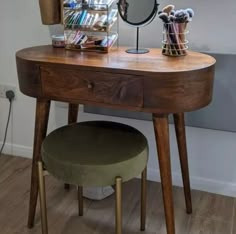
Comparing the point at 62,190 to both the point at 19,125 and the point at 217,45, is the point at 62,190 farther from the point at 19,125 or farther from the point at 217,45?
the point at 217,45

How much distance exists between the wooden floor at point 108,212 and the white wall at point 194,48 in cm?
12

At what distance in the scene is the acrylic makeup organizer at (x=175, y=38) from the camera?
1457 mm

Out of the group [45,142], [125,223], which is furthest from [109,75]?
[125,223]

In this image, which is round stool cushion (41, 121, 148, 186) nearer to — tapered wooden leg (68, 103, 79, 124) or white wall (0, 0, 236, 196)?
tapered wooden leg (68, 103, 79, 124)

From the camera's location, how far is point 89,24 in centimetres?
156

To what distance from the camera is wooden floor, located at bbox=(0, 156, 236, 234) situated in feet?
5.53

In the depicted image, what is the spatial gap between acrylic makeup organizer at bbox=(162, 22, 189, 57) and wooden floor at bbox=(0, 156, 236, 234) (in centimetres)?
78

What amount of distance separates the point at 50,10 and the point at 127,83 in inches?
23.2

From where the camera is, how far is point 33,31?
79.0 inches

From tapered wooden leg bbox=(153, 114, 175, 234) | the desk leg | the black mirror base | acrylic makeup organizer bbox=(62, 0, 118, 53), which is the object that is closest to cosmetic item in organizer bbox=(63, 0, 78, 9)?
acrylic makeup organizer bbox=(62, 0, 118, 53)

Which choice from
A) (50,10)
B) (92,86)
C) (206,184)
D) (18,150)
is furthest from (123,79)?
(18,150)

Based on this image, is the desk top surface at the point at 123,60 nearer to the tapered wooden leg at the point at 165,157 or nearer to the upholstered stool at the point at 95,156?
the tapered wooden leg at the point at 165,157

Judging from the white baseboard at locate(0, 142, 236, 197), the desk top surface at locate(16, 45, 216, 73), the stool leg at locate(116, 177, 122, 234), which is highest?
the desk top surface at locate(16, 45, 216, 73)

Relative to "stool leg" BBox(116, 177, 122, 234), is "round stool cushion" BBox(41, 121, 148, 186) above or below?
above
